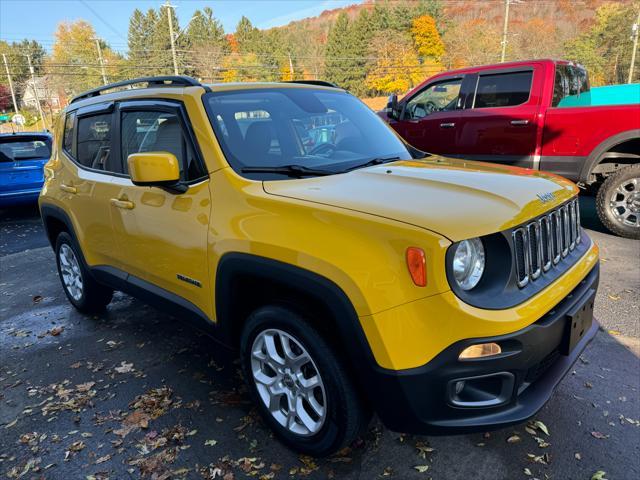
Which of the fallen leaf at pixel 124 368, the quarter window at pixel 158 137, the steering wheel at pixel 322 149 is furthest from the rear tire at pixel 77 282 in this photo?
the steering wheel at pixel 322 149

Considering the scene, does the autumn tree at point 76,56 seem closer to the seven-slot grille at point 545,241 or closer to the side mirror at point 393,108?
the side mirror at point 393,108

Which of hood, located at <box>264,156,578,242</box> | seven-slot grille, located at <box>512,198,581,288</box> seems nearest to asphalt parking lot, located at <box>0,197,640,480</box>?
seven-slot grille, located at <box>512,198,581,288</box>

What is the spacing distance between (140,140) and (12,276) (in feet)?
12.7

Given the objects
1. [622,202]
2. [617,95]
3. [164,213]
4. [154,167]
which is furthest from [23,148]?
[617,95]

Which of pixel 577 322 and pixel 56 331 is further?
pixel 56 331

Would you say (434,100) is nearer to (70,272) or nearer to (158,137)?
(158,137)

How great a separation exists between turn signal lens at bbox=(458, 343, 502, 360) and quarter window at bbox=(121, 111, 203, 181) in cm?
170

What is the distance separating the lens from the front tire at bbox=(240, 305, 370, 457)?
7.00ft

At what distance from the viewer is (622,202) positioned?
5.87 m

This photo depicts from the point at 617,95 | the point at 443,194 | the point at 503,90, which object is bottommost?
the point at 443,194

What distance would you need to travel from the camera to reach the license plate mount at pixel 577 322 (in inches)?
84.0

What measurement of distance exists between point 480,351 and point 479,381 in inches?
6.3

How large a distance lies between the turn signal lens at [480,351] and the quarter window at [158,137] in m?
1.70

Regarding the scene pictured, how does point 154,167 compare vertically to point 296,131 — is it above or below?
below
